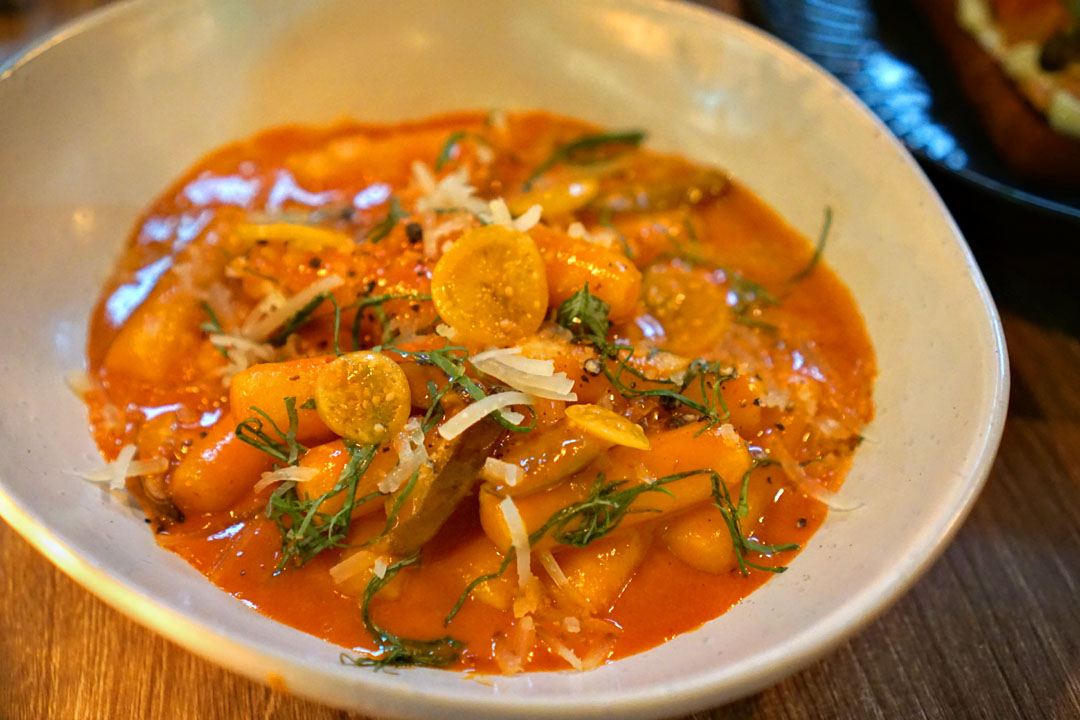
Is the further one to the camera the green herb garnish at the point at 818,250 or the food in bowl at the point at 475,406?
the green herb garnish at the point at 818,250

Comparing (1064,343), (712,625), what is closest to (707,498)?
(712,625)

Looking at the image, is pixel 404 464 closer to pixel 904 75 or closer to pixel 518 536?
pixel 518 536

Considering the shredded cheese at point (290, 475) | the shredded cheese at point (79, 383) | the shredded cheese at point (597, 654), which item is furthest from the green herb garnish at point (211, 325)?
the shredded cheese at point (597, 654)

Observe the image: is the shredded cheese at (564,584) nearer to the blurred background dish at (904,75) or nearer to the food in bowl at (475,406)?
the food in bowl at (475,406)

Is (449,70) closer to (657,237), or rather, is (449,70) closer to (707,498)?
(657,237)

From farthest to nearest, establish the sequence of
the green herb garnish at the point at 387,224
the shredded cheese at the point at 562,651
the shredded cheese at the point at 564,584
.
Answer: the green herb garnish at the point at 387,224
the shredded cheese at the point at 564,584
the shredded cheese at the point at 562,651

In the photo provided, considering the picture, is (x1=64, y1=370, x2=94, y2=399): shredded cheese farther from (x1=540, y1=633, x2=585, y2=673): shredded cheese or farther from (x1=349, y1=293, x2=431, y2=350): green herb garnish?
(x1=540, y1=633, x2=585, y2=673): shredded cheese
